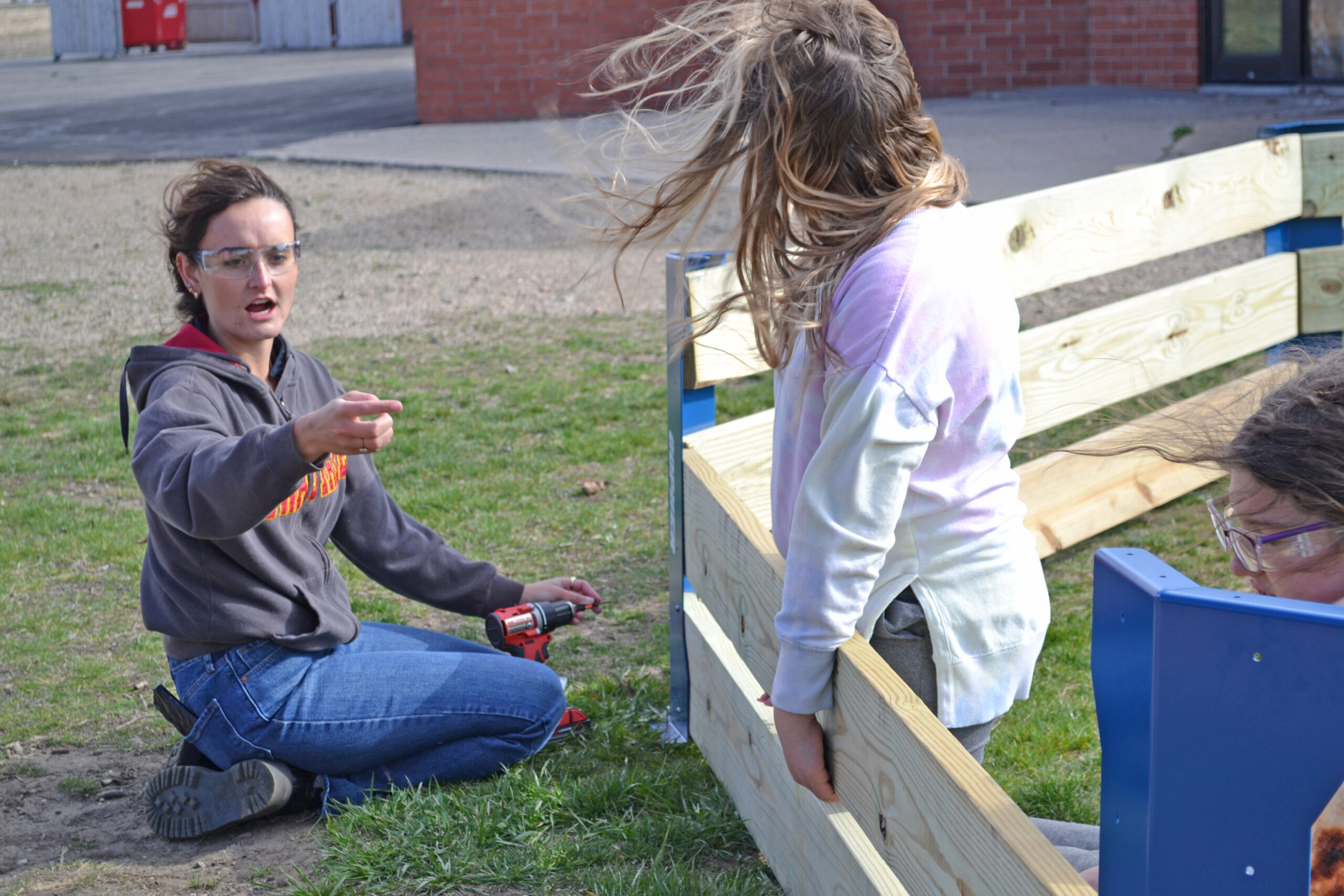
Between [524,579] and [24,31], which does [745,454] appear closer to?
[524,579]

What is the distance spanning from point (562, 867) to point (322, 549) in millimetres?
1026

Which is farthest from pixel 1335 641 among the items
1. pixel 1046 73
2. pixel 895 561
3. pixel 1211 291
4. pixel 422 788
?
pixel 1046 73

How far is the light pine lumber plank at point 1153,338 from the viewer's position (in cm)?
406

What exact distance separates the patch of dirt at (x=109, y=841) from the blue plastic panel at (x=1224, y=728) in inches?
86.2

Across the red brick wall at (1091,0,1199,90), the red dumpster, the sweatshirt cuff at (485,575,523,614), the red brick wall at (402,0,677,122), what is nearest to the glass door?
the red brick wall at (1091,0,1199,90)

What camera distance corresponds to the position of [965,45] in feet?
49.2

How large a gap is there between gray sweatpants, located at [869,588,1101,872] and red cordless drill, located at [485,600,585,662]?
4.87 feet

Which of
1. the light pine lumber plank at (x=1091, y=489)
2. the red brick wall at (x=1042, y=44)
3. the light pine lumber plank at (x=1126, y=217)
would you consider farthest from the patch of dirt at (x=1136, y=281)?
the red brick wall at (x=1042, y=44)

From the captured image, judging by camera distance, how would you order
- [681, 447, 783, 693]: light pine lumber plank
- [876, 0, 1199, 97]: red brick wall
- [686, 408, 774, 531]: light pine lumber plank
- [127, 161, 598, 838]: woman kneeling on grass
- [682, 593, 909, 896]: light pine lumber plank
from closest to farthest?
[682, 593, 909, 896]: light pine lumber plank → [681, 447, 783, 693]: light pine lumber plank → [127, 161, 598, 838]: woman kneeling on grass → [686, 408, 774, 531]: light pine lumber plank → [876, 0, 1199, 97]: red brick wall

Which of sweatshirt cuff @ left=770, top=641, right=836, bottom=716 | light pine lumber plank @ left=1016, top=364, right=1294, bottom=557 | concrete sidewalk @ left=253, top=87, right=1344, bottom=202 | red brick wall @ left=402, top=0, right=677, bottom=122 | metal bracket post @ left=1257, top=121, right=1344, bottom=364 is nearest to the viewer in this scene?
sweatshirt cuff @ left=770, top=641, right=836, bottom=716

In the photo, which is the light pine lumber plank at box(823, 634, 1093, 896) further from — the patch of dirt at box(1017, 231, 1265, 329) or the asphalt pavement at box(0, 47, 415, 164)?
the asphalt pavement at box(0, 47, 415, 164)

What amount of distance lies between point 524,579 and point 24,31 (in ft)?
137

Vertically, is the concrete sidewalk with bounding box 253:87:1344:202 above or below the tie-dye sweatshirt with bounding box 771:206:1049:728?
above

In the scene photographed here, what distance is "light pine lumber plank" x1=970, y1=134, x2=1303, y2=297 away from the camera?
12.8 ft
